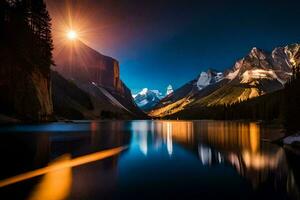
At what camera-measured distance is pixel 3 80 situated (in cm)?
8600

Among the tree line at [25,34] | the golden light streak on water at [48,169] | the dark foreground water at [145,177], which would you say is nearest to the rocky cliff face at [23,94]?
the tree line at [25,34]

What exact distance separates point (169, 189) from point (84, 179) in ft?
18.8

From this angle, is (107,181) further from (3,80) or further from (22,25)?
(22,25)

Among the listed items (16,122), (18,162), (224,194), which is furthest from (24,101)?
(224,194)

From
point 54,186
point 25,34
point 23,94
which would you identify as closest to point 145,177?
point 54,186

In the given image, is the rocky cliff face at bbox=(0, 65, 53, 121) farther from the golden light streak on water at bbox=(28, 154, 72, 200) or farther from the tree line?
the golden light streak on water at bbox=(28, 154, 72, 200)

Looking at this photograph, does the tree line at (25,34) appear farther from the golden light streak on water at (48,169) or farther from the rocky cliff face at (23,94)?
the golden light streak on water at (48,169)

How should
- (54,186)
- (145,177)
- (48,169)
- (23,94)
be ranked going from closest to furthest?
(54,186)
(145,177)
(48,169)
(23,94)

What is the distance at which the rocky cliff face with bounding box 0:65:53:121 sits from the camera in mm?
85375

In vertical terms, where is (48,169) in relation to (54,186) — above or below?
above

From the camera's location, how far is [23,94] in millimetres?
90000

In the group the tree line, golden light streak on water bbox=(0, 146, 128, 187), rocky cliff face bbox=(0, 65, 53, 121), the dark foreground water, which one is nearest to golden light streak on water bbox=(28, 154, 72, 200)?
the dark foreground water

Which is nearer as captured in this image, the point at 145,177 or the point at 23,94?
the point at 145,177

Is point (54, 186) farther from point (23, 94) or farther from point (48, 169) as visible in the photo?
point (23, 94)
